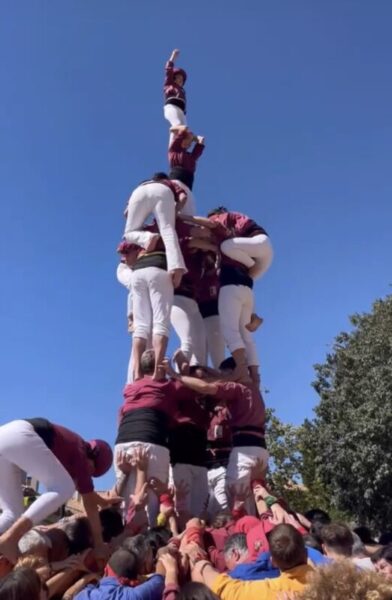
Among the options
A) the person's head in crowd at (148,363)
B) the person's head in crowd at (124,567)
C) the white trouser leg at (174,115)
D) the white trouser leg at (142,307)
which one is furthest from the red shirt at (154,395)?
the white trouser leg at (174,115)

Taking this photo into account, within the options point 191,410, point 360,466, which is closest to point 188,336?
point 191,410

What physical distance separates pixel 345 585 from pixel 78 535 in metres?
2.99

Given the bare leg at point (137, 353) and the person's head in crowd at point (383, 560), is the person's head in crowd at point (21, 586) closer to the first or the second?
the person's head in crowd at point (383, 560)

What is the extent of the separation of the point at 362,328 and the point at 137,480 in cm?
1999

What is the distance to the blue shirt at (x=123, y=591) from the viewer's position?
11.2 ft

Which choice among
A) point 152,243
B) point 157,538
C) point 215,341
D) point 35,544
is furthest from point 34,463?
point 215,341

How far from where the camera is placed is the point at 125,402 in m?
7.09

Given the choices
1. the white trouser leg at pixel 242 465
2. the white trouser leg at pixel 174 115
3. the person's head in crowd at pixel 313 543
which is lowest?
the person's head in crowd at pixel 313 543

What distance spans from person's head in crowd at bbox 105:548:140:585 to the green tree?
17968 millimetres

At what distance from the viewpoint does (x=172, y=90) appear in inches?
424

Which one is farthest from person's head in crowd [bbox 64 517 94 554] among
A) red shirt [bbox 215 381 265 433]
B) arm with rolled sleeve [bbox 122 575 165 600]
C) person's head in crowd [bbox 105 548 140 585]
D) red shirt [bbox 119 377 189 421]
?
red shirt [bbox 215 381 265 433]

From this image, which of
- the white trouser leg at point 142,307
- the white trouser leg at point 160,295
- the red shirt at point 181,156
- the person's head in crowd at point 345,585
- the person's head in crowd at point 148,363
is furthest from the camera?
the red shirt at point 181,156

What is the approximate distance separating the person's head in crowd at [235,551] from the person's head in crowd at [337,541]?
0.57 metres

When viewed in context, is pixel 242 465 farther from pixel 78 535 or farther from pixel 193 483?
pixel 78 535
